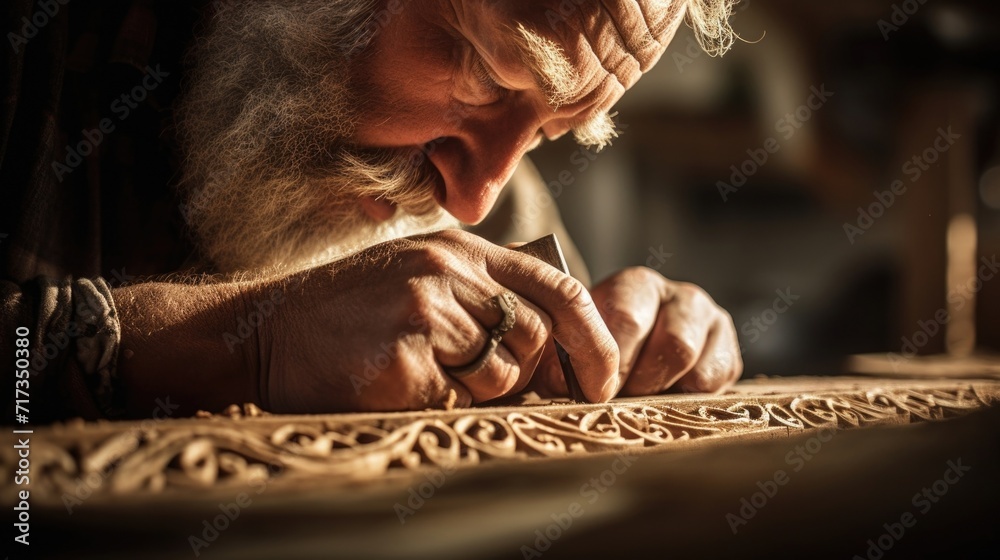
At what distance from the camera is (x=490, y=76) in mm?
914

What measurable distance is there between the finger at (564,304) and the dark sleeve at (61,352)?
15.3 inches

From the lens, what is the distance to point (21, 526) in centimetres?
40

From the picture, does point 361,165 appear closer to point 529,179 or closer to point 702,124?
point 529,179

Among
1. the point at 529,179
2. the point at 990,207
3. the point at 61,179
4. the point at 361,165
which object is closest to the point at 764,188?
the point at 990,207

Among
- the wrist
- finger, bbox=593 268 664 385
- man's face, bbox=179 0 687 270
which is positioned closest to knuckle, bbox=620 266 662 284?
finger, bbox=593 268 664 385

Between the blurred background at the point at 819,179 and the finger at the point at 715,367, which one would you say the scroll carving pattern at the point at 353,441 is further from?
the blurred background at the point at 819,179

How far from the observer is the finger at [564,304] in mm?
684

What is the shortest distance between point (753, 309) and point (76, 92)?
145 inches

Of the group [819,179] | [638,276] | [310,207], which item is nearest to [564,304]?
[638,276]

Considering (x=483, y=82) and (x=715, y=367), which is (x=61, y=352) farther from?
(x=715, y=367)

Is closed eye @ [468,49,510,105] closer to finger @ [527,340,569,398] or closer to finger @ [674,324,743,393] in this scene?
finger @ [527,340,569,398]

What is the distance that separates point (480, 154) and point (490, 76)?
13cm

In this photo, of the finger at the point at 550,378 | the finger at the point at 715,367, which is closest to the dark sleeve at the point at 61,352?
the finger at the point at 550,378

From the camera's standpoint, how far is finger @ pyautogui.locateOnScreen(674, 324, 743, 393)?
0.96 m
